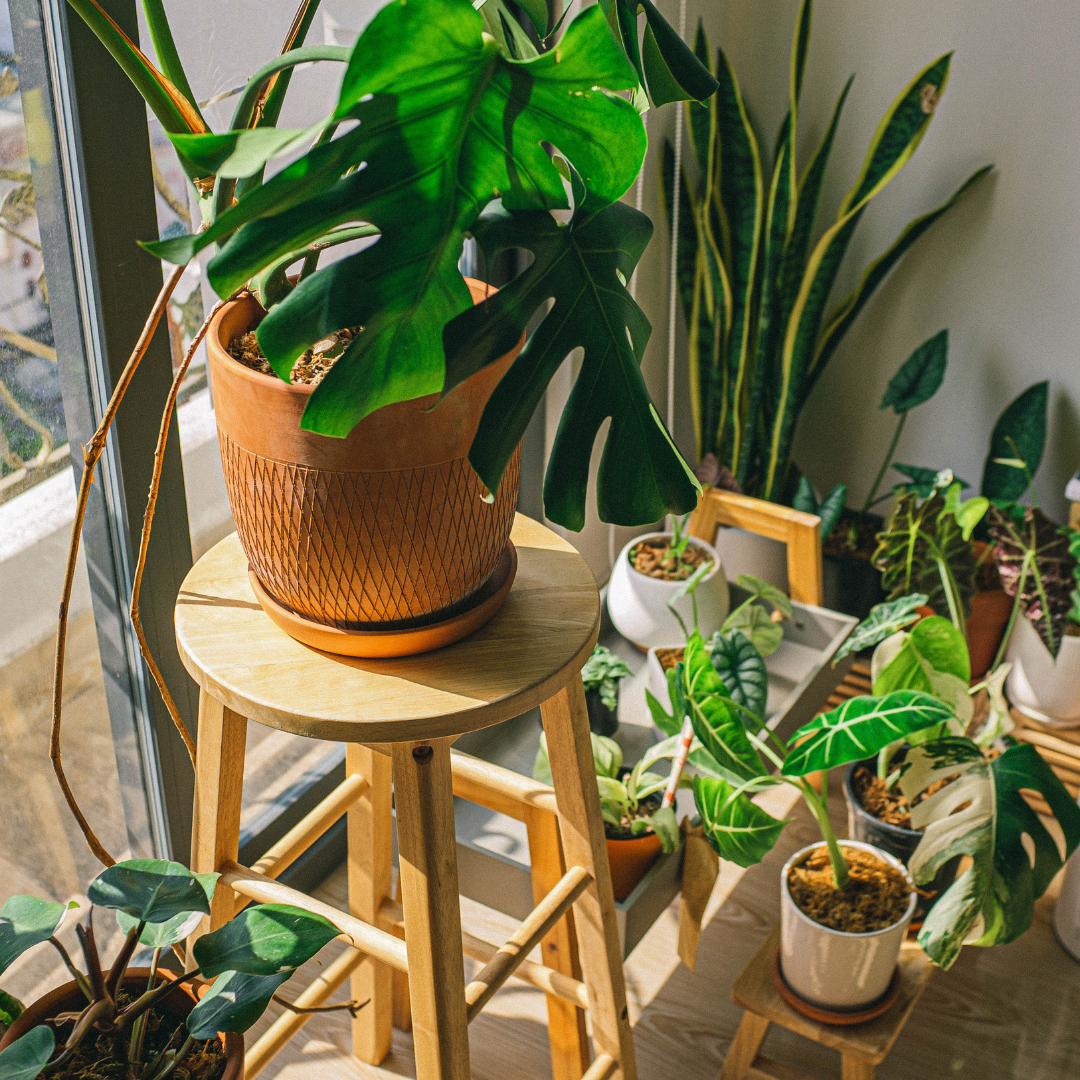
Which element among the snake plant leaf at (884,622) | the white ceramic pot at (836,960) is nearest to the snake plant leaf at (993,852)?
the white ceramic pot at (836,960)

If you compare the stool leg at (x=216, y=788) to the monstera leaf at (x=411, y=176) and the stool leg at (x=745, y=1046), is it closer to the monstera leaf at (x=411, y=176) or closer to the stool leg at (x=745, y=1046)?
the monstera leaf at (x=411, y=176)

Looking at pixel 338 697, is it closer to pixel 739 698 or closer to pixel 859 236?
pixel 739 698

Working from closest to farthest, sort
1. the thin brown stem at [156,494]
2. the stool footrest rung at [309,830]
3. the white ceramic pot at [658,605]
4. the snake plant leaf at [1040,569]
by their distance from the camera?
the thin brown stem at [156,494] → the stool footrest rung at [309,830] → the white ceramic pot at [658,605] → the snake plant leaf at [1040,569]

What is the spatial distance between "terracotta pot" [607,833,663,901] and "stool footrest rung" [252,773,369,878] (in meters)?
0.32

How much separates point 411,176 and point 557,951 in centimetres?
92

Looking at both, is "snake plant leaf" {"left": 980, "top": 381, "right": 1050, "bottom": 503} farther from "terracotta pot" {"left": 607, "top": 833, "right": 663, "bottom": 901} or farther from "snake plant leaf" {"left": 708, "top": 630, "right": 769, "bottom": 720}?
"terracotta pot" {"left": 607, "top": 833, "right": 663, "bottom": 901}

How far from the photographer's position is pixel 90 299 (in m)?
1.01

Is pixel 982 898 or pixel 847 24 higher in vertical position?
pixel 847 24

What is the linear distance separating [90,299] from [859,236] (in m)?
1.57

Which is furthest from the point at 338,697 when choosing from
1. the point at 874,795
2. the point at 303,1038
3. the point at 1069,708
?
the point at 1069,708

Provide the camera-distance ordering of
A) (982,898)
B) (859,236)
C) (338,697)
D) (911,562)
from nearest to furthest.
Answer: (338,697), (982,898), (911,562), (859,236)

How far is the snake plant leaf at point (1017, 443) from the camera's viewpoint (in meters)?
1.93

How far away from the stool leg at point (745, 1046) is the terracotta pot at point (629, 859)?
21 cm

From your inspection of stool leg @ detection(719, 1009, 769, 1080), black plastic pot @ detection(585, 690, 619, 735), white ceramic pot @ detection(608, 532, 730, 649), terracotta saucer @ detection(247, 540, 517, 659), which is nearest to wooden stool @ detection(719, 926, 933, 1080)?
stool leg @ detection(719, 1009, 769, 1080)
